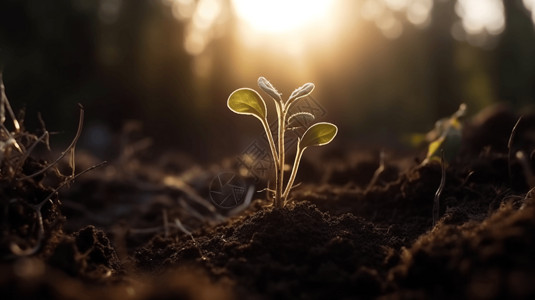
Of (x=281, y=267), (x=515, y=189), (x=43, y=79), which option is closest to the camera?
(x=281, y=267)

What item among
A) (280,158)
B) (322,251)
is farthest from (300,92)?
(322,251)

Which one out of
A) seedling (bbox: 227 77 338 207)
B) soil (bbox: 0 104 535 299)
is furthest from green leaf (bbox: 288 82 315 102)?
soil (bbox: 0 104 535 299)

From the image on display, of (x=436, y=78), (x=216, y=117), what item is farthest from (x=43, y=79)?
(x=436, y=78)

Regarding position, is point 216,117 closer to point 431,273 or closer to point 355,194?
point 355,194

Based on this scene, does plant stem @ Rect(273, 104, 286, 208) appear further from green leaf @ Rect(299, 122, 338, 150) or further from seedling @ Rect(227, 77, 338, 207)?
green leaf @ Rect(299, 122, 338, 150)

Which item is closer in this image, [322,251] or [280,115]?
[322,251]

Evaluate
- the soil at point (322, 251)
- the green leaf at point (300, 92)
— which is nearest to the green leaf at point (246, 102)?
the green leaf at point (300, 92)

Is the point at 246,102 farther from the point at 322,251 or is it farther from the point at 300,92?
the point at 322,251

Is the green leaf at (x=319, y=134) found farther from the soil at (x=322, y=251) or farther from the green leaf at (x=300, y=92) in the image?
the soil at (x=322, y=251)
